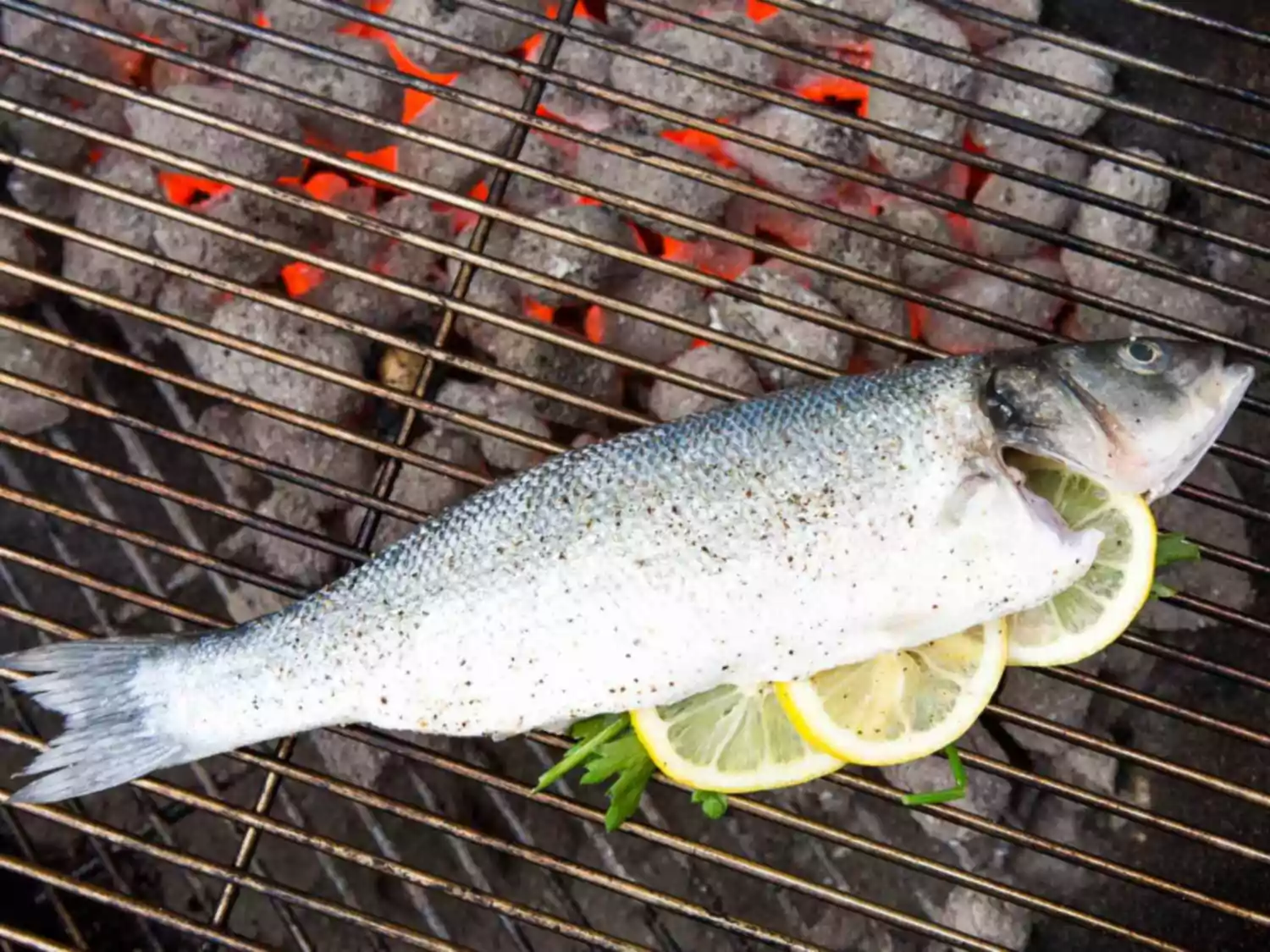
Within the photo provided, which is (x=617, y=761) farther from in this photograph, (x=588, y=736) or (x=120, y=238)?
(x=120, y=238)

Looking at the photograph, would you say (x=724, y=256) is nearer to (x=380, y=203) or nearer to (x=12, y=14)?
(x=380, y=203)

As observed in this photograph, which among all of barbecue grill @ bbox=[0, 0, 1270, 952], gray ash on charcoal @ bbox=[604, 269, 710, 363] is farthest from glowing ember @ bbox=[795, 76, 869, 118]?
gray ash on charcoal @ bbox=[604, 269, 710, 363]

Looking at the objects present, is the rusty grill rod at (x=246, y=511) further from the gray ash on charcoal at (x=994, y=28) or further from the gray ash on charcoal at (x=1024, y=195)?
the gray ash on charcoal at (x=994, y=28)

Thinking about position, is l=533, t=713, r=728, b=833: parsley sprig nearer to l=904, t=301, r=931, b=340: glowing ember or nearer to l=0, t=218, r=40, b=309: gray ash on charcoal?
l=904, t=301, r=931, b=340: glowing ember

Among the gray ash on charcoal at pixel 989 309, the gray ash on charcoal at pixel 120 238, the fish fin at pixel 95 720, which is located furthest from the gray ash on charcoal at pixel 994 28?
the fish fin at pixel 95 720

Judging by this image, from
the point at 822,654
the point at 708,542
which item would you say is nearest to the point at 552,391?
the point at 708,542

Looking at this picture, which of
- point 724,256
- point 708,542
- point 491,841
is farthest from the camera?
point 724,256
